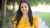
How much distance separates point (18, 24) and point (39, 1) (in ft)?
0.70

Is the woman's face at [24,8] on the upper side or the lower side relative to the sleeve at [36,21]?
upper

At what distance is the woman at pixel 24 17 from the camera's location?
662mm

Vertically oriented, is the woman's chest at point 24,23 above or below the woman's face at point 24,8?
below

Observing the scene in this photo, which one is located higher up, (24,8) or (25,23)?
(24,8)

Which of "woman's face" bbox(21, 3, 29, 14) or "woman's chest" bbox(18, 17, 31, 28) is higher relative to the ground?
"woman's face" bbox(21, 3, 29, 14)

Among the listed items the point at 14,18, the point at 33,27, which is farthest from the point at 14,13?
the point at 33,27

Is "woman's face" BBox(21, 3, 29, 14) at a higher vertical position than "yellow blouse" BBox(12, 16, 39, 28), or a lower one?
higher

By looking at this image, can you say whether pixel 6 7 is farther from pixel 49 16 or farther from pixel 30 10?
pixel 49 16

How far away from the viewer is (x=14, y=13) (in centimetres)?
67

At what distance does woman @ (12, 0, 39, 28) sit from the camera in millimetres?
662

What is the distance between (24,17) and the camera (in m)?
0.67

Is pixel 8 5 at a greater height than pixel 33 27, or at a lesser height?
greater

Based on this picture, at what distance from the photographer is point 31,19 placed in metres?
0.66

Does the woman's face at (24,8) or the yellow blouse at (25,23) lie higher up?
the woman's face at (24,8)
